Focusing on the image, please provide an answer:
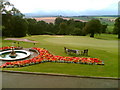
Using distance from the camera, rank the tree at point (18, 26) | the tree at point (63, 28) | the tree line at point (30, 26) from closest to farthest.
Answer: the tree line at point (30, 26)
the tree at point (18, 26)
the tree at point (63, 28)

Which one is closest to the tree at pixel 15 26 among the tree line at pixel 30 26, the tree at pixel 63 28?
the tree line at pixel 30 26

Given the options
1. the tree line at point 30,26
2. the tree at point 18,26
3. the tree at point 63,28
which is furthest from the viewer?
the tree at point 63,28

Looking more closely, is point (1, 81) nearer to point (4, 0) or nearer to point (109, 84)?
point (109, 84)

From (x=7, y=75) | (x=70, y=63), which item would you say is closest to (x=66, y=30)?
(x=70, y=63)

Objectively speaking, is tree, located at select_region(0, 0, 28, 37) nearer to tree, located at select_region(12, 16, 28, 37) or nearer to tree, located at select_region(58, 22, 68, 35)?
tree, located at select_region(12, 16, 28, 37)

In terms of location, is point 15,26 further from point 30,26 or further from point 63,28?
point 63,28

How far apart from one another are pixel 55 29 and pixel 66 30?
6635 millimetres

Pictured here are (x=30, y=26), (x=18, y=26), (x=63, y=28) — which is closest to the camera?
(x=18, y=26)

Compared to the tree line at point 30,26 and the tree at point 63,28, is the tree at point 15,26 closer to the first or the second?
the tree line at point 30,26

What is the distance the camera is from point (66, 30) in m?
51.3

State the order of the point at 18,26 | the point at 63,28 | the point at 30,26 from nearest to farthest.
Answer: the point at 18,26 → the point at 30,26 → the point at 63,28

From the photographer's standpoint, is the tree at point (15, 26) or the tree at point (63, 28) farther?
the tree at point (63, 28)

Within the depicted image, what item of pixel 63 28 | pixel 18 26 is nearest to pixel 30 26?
pixel 18 26

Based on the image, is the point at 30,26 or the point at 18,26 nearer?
the point at 18,26
